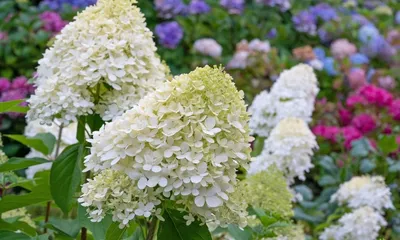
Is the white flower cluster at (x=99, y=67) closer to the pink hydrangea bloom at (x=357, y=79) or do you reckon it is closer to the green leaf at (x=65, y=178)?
the green leaf at (x=65, y=178)

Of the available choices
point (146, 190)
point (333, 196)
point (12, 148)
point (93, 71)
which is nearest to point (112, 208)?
point (146, 190)

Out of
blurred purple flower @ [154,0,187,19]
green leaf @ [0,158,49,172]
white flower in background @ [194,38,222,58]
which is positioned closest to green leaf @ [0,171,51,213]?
green leaf @ [0,158,49,172]

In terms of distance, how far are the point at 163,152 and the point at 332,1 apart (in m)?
6.36

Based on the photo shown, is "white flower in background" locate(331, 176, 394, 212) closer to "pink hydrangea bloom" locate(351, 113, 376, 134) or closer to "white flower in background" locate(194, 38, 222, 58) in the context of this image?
"pink hydrangea bloom" locate(351, 113, 376, 134)

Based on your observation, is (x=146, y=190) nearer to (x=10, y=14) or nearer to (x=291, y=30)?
(x=10, y=14)

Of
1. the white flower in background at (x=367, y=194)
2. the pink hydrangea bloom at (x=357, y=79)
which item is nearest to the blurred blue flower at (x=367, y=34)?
the pink hydrangea bloom at (x=357, y=79)

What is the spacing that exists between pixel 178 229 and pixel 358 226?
1567 millimetres

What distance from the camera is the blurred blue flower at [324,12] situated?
686 cm

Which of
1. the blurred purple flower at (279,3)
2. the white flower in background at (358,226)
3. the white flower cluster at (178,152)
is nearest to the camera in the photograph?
the white flower cluster at (178,152)

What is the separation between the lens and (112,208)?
1.37m

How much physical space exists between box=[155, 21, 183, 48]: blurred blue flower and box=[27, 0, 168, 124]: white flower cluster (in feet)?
12.1

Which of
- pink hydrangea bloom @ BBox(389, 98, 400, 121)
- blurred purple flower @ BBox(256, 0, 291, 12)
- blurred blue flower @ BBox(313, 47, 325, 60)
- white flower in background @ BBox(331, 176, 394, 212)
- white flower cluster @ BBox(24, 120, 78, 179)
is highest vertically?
white flower cluster @ BBox(24, 120, 78, 179)

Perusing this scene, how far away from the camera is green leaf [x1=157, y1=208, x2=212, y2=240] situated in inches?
55.7

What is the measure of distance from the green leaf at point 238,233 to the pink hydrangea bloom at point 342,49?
4.55m
